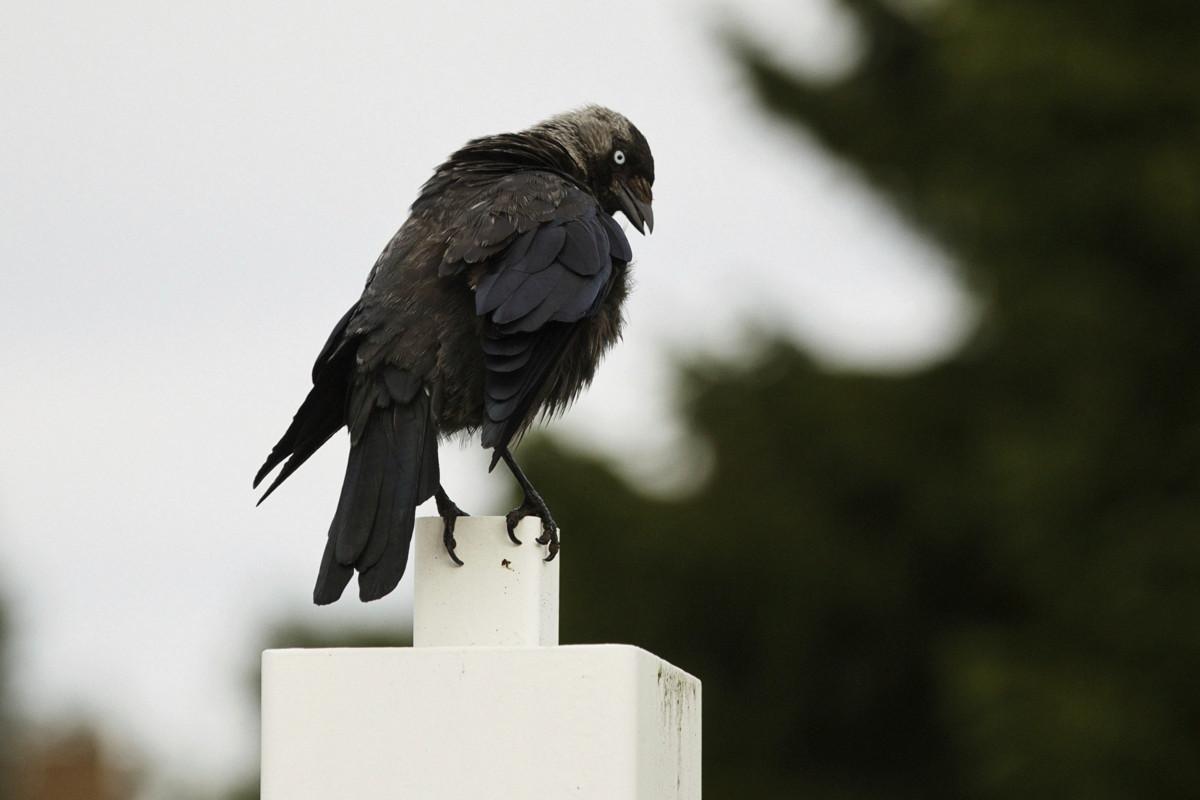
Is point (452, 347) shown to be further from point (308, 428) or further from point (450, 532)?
point (450, 532)

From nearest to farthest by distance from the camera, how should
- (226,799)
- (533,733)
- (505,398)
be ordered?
(533,733)
(505,398)
(226,799)

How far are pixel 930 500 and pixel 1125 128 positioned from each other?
3353 mm

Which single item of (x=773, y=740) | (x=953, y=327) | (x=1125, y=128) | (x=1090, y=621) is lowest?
(x=773, y=740)

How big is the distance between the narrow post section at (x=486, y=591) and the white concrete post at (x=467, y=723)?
22 centimetres

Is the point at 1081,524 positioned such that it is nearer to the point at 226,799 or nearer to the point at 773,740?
the point at 773,740

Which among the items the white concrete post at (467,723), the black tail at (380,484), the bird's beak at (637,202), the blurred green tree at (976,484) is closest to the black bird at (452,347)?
the black tail at (380,484)

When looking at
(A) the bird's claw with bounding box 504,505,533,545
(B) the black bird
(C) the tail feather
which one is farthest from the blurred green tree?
(A) the bird's claw with bounding box 504,505,533,545

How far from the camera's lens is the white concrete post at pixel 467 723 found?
12.7ft

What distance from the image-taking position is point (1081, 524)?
1373 cm

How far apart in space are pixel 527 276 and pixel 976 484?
10.8m

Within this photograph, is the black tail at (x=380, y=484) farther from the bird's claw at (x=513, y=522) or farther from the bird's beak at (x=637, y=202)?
the bird's beak at (x=637, y=202)

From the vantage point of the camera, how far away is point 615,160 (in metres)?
6.21

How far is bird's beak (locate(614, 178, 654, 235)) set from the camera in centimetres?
611

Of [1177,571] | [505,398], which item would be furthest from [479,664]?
[1177,571]
